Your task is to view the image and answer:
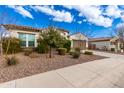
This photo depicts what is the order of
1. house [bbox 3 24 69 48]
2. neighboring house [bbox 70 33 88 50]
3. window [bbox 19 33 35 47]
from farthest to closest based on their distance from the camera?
neighboring house [bbox 70 33 88 50], window [bbox 19 33 35 47], house [bbox 3 24 69 48]

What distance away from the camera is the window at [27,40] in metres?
15.5

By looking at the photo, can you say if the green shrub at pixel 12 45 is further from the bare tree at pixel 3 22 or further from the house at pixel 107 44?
the house at pixel 107 44

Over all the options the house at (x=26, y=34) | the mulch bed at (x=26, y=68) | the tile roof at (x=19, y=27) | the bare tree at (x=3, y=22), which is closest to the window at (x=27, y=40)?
the house at (x=26, y=34)

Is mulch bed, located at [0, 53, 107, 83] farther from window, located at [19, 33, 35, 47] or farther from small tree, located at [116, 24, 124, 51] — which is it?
small tree, located at [116, 24, 124, 51]

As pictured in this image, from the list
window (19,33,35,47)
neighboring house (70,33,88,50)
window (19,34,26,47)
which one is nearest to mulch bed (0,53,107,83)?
window (19,34,26,47)

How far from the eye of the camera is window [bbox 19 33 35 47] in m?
15.5

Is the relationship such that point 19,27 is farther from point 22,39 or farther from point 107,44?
point 107,44

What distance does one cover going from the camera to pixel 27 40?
16.0 meters

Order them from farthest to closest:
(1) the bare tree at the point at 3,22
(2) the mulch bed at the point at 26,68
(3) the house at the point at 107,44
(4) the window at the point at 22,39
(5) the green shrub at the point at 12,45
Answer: (3) the house at the point at 107,44 → (4) the window at the point at 22,39 → (5) the green shrub at the point at 12,45 → (1) the bare tree at the point at 3,22 → (2) the mulch bed at the point at 26,68

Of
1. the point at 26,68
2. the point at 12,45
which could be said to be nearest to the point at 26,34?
the point at 12,45

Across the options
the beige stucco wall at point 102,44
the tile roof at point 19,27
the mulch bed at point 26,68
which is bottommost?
the mulch bed at point 26,68

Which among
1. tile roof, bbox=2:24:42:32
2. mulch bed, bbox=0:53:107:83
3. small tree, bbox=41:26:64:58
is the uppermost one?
tile roof, bbox=2:24:42:32

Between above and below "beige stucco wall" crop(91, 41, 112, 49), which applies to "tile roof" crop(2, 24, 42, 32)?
above

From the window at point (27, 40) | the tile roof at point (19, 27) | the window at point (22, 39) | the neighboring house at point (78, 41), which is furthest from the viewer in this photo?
the neighboring house at point (78, 41)
